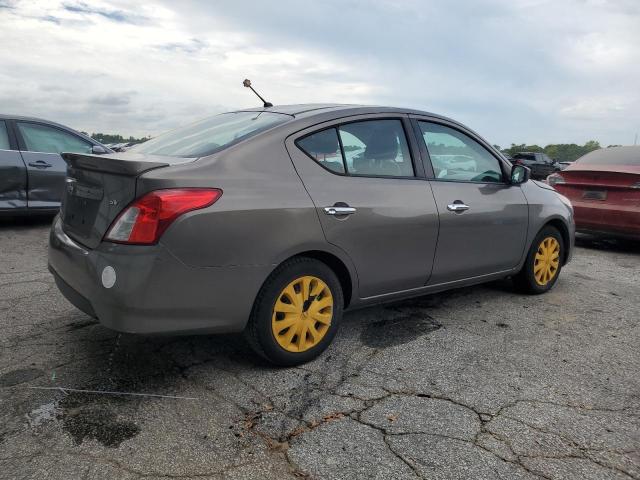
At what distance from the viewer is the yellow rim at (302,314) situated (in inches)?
118

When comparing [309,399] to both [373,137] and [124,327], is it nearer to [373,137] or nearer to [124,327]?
[124,327]

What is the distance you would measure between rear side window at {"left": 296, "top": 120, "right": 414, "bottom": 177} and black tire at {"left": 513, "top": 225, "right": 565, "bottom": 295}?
1641 mm

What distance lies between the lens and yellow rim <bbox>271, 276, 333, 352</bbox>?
2996 mm

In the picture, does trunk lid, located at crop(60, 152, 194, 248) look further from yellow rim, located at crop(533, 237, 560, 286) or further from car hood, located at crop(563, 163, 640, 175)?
car hood, located at crop(563, 163, 640, 175)

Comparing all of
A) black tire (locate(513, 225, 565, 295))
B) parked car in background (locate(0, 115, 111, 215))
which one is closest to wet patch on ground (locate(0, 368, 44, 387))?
black tire (locate(513, 225, 565, 295))

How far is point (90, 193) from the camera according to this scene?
292 centimetres

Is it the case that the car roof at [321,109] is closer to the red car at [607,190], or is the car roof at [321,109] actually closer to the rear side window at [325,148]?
the rear side window at [325,148]

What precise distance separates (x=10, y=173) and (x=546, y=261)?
6426 millimetres

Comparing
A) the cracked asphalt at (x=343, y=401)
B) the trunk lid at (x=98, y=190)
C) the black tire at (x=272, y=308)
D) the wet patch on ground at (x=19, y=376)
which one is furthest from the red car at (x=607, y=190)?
the wet patch on ground at (x=19, y=376)

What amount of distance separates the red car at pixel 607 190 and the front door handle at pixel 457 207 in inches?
157

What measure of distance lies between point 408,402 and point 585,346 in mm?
1569

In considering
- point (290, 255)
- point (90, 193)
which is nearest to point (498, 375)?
point (290, 255)

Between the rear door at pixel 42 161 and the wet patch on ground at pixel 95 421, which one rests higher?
the rear door at pixel 42 161

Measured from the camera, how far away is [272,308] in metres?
2.92
